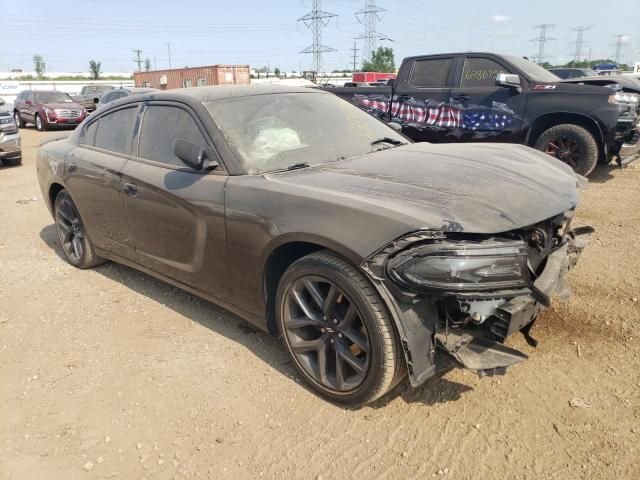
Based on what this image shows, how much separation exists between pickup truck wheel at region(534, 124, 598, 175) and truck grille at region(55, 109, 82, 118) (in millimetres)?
17219

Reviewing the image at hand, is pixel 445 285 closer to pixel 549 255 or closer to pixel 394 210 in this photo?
pixel 394 210

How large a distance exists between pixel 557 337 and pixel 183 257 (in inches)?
97.4

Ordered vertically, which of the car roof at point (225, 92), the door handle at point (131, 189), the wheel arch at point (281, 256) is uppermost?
the car roof at point (225, 92)

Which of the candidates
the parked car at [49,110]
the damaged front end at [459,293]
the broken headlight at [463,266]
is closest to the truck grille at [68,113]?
the parked car at [49,110]

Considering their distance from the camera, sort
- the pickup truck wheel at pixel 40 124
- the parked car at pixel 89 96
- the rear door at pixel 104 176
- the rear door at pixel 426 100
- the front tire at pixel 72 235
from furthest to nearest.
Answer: the parked car at pixel 89 96 < the pickup truck wheel at pixel 40 124 < the rear door at pixel 426 100 < the front tire at pixel 72 235 < the rear door at pixel 104 176

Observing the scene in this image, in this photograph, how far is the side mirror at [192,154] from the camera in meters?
3.02

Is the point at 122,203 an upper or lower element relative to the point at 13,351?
upper

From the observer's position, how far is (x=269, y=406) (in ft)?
9.12

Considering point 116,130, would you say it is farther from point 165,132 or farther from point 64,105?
point 64,105

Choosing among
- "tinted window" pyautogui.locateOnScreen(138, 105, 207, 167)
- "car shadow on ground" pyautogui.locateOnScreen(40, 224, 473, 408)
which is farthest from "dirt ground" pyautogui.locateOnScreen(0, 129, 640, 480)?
"tinted window" pyautogui.locateOnScreen(138, 105, 207, 167)

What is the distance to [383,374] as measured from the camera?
95.6 inches

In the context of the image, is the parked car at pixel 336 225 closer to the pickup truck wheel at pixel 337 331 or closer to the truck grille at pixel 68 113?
the pickup truck wheel at pixel 337 331

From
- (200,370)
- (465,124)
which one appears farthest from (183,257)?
(465,124)

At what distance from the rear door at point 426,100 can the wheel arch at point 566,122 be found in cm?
111
